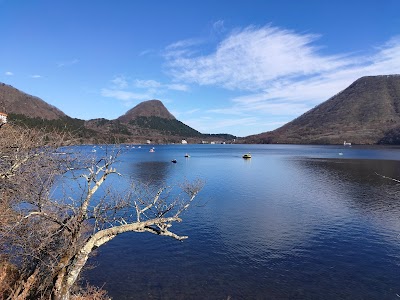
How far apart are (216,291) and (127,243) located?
14.9 m

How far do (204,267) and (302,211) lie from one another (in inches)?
1093

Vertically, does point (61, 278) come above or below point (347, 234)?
above

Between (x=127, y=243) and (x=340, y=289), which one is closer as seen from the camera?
(x=340, y=289)

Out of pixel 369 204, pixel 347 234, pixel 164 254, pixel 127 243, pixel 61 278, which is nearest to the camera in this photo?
pixel 61 278

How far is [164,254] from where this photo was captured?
34000mm

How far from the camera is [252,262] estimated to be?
31922 mm

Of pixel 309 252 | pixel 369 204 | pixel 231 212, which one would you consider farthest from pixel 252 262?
pixel 369 204

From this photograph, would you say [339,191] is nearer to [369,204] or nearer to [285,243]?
[369,204]

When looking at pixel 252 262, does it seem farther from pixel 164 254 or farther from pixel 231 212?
pixel 231 212

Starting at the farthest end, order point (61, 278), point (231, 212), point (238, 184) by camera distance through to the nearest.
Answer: point (238, 184), point (231, 212), point (61, 278)

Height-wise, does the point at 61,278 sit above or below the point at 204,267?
above

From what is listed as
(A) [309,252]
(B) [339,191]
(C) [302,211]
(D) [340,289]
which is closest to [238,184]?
(B) [339,191]

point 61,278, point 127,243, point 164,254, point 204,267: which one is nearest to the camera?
point 61,278

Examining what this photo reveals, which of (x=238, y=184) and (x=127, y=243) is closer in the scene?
(x=127, y=243)
